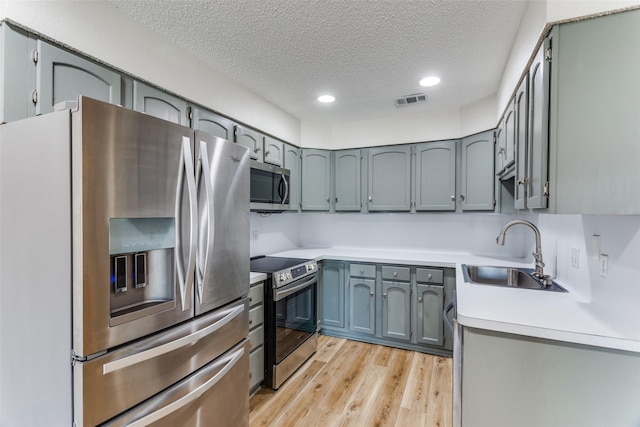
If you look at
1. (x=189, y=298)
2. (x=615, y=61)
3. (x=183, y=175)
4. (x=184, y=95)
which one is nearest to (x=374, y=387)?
(x=189, y=298)

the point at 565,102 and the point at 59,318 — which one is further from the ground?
the point at 565,102

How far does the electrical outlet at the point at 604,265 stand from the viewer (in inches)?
54.5

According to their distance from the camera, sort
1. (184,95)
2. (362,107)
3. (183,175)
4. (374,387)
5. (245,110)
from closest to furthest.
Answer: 1. (183,175)
2. (184,95)
3. (374,387)
4. (245,110)
5. (362,107)

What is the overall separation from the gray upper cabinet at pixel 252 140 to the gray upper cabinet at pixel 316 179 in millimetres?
818

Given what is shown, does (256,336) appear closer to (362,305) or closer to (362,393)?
(362,393)

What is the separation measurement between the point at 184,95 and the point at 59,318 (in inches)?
58.8

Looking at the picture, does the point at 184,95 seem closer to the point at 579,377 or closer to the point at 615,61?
the point at 615,61

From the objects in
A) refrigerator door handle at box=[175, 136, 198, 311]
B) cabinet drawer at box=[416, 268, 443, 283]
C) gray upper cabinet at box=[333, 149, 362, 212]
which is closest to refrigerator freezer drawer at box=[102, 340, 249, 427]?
refrigerator door handle at box=[175, 136, 198, 311]

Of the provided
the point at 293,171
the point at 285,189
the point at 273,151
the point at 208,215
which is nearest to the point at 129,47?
the point at 208,215

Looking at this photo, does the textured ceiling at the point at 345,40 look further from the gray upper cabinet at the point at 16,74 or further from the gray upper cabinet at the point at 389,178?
the gray upper cabinet at the point at 389,178

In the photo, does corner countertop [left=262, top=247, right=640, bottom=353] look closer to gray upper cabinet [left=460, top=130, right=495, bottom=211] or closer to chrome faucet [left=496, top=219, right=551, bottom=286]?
chrome faucet [left=496, top=219, right=551, bottom=286]

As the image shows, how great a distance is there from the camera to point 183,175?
1.32 m

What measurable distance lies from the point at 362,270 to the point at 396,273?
1.13 ft

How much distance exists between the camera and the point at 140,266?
121 centimetres
